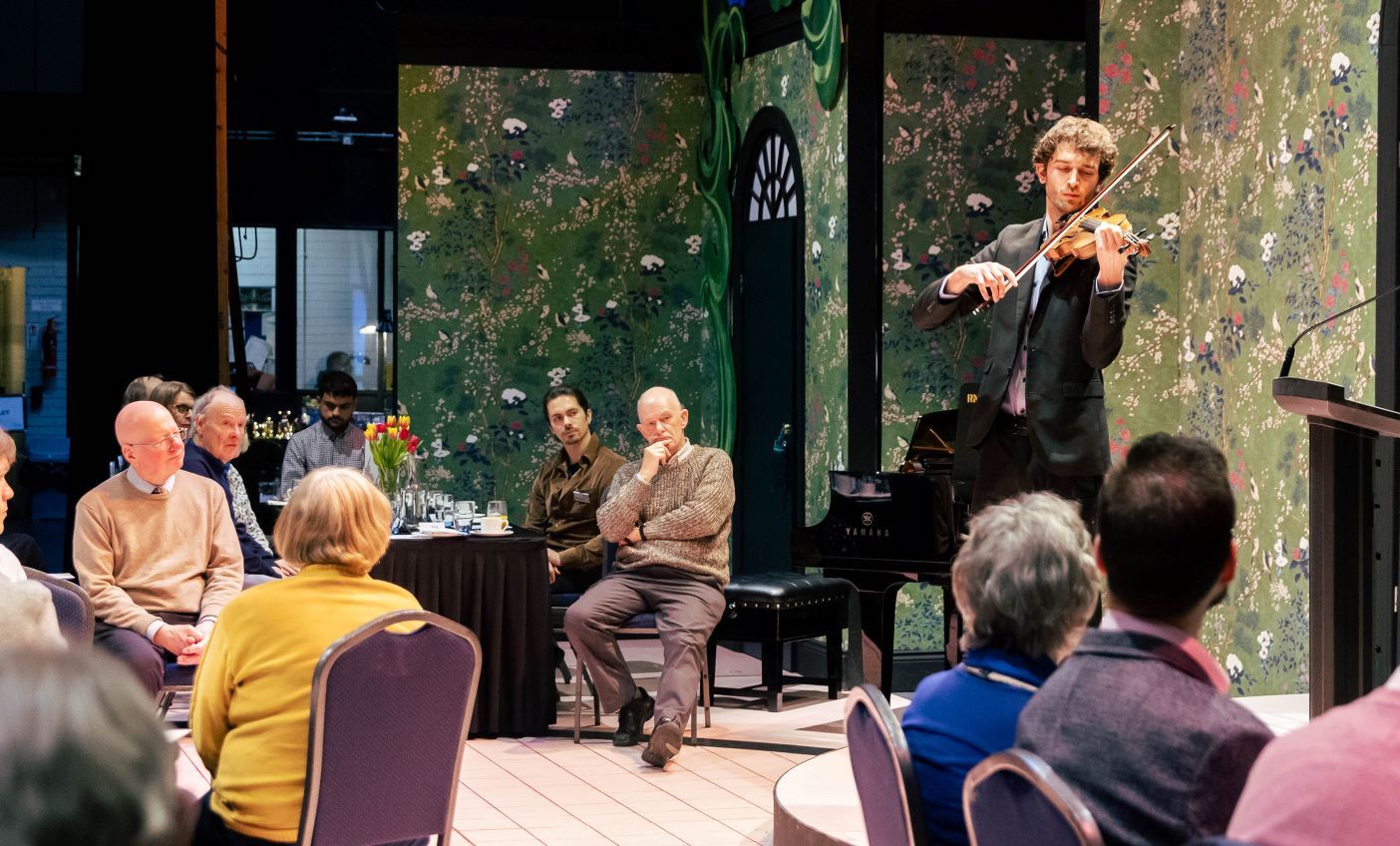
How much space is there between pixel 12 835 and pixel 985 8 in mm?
6718

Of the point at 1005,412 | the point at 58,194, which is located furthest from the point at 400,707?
the point at 58,194

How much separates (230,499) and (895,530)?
7.60ft

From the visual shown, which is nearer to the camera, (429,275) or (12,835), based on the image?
(12,835)

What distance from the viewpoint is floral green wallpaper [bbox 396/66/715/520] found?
8.60 meters

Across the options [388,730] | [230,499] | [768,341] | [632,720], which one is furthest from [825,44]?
[388,730]

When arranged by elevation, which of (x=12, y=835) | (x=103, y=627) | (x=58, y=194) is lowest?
(x=103, y=627)

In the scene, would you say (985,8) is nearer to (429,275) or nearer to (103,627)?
(429,275)

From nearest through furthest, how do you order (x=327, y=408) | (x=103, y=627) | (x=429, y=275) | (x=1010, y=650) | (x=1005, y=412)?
(x=1010, y=650)
(x=1005, y=412)
(x=103, y=627)
(x=327, y=408)
(x=429, y=275)

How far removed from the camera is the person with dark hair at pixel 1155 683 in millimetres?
1646

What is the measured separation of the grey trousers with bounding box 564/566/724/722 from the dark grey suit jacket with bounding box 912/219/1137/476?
66.9 inches

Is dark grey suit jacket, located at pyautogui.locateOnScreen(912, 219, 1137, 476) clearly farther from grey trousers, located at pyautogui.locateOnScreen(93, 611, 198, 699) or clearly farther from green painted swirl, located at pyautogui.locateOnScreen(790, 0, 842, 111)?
green painted swirl, located at pyautogui.locateOnScreen(790, 0, 842, 111)

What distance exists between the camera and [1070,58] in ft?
23.4

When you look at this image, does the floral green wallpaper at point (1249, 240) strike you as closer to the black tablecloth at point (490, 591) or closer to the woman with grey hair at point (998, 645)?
the black tablecloth at point (490, 591)

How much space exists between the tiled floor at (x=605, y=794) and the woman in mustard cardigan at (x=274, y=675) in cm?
148
